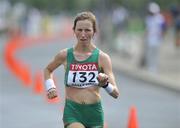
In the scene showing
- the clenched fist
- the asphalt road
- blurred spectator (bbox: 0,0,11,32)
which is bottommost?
blurred spectator (bbox: 0,0,11,32)

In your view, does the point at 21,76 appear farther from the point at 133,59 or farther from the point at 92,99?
the point at 92,99

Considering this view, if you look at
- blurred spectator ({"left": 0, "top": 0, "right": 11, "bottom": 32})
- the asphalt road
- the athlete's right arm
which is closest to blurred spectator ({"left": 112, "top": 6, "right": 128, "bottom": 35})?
blurred spectator ({"left": 0, "top": 0, "right": 11, "bottom": 32})

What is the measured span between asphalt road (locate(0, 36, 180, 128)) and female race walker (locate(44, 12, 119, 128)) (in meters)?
5.81

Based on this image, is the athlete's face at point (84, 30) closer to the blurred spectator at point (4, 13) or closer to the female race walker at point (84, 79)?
the female race walker at point (84, 79)

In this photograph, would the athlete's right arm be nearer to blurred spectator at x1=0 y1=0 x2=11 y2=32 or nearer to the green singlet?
the green singlet

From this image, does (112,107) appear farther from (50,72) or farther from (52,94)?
(52,94)

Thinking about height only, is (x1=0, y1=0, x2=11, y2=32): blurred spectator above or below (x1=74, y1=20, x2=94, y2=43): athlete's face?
below

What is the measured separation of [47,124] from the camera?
1483 cm

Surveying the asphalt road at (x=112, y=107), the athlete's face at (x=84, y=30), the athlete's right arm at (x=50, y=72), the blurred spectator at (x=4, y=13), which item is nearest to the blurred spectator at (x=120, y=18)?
the blurred spectator at (x=4, y=13)

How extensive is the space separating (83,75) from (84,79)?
0.05 meters

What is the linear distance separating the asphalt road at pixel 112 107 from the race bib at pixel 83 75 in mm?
5808

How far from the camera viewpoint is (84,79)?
861 cm

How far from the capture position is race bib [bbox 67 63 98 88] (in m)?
8.62


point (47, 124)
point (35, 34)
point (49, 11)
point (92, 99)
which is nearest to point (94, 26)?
point (92, 99)
